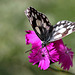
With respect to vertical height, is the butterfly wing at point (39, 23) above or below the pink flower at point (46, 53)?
above

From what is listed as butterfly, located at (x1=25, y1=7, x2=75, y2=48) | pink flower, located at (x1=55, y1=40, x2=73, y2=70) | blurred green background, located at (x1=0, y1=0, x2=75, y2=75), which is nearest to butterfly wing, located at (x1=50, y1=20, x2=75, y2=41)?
butterfly, located at (x1=25, y1=7, x2=75, y2=48)

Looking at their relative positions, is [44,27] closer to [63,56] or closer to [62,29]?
[62,29]

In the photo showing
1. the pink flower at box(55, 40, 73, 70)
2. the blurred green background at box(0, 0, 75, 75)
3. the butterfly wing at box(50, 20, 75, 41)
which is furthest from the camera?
the blurred green background at box(0, 0, 75, 75)

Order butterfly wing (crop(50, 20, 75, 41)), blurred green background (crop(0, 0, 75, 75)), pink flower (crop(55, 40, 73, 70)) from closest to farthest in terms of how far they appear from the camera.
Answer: butterfly wing (crop(50, 20, 75, 41))
pink flower (crop(55, 40, 73, 70))
blurred green background (crop(0, 0, 75, 75))

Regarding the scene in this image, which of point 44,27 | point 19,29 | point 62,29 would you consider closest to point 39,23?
point 44,27

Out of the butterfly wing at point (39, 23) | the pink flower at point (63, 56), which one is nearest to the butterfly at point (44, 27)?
the butterfly wing at point (39, 23)

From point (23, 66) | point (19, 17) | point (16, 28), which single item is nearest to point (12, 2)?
point (19, 17)

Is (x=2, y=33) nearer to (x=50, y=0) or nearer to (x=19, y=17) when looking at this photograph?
(x=19, y=17)

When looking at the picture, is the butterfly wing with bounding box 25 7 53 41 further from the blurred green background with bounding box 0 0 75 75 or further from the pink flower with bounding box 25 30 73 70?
the blurred green background with bounding box 0 0 75 75

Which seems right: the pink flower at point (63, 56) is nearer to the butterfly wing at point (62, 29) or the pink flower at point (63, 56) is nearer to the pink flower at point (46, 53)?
the pink flower at point (46, 53)
